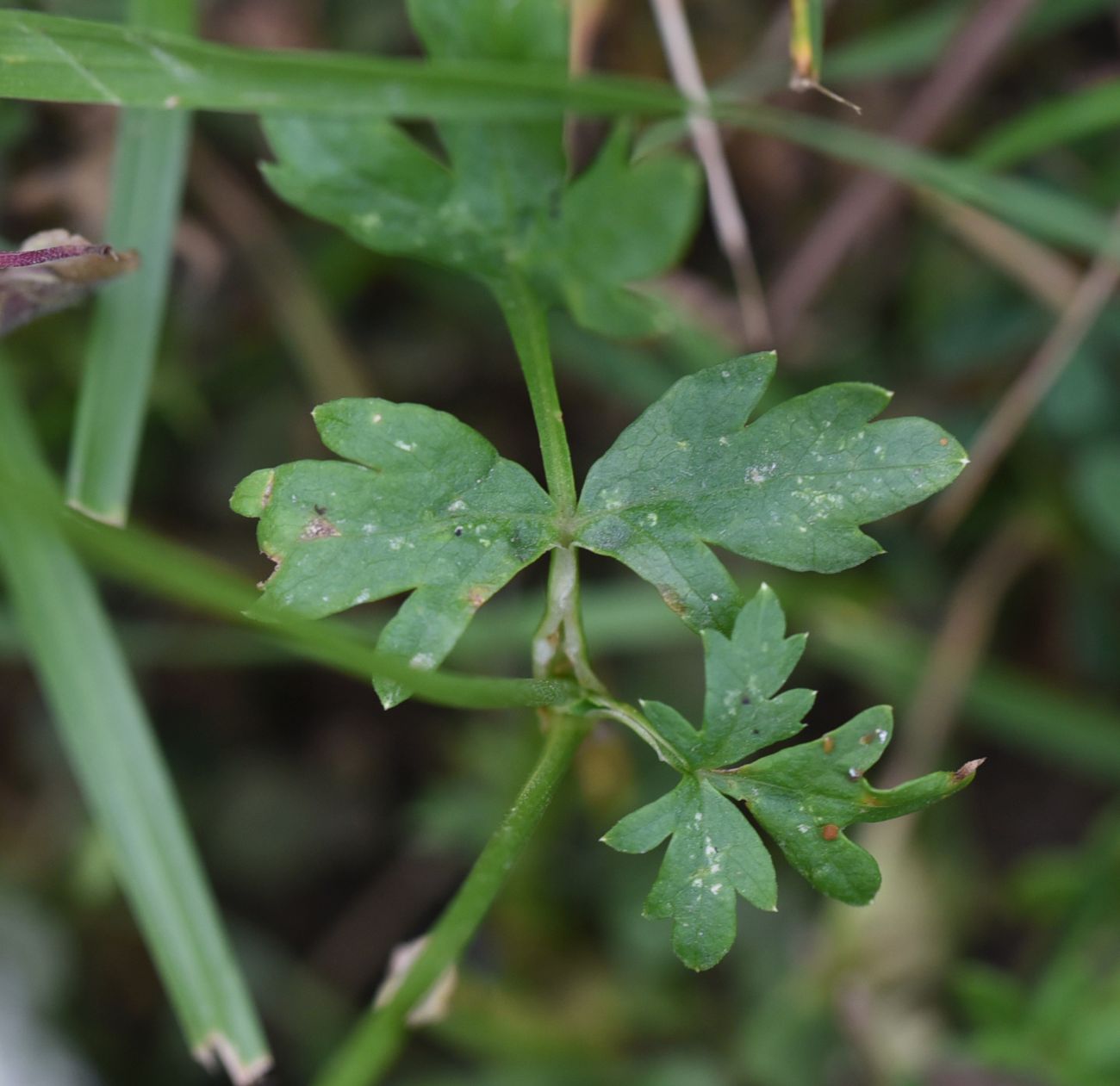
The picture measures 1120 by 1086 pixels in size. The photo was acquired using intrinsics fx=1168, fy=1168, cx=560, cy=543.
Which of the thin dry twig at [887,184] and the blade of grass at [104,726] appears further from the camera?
the thin dry twig at [887,184]

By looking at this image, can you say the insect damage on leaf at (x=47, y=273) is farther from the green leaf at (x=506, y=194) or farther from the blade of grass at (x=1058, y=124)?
the blade of grass at (x=1058, y=124)

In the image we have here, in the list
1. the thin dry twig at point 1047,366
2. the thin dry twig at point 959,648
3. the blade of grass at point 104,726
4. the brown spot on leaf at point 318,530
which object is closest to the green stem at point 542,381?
the brown spot on leaf at point 318,530

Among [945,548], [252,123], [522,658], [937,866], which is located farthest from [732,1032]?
[252,123]

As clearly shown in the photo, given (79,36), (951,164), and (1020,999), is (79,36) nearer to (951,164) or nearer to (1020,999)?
(951,164)

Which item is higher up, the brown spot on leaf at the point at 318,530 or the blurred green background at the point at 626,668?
the brown spot on leaf at the point at 318,530

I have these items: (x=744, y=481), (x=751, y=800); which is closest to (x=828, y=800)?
(x=751, y=800)

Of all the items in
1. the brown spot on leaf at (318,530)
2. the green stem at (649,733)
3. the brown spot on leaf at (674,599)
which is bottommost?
the green stem at (649,733)

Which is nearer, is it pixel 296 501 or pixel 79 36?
pixel 296 501
